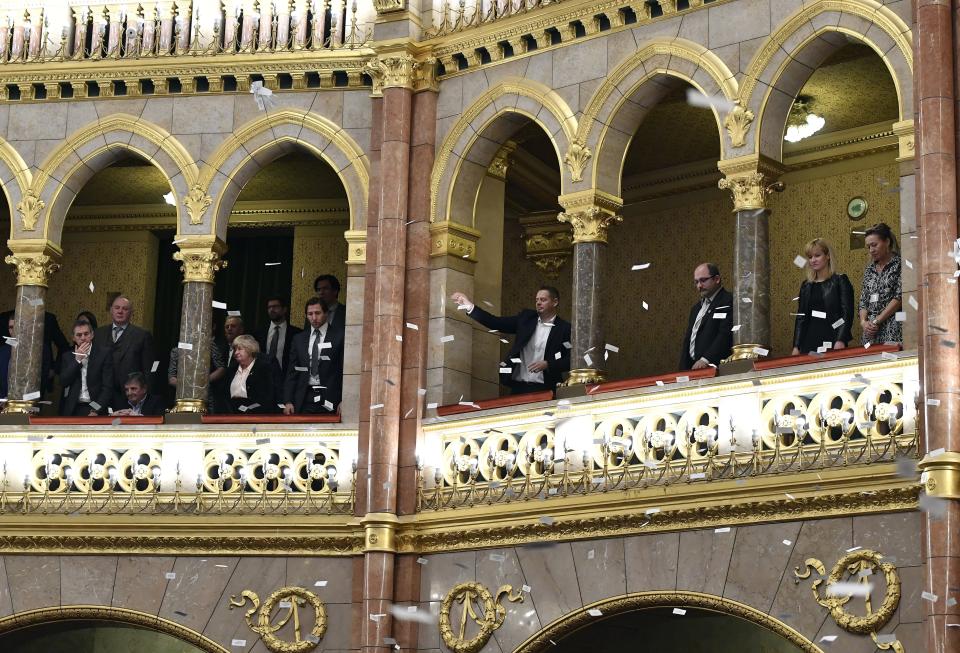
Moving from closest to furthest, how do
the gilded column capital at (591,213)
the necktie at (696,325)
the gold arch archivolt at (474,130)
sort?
the necktie at (696,325), the gilded column capital at (591,213), the gold arch archivolt at (474,130)

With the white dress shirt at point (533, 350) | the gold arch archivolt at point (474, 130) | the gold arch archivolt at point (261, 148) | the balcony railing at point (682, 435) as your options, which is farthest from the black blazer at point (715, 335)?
the gold arch archivolt at point (261, 148)

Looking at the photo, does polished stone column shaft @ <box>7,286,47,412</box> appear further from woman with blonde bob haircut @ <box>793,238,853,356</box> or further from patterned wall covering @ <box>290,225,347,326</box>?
woman with blonde bob haircut @ <box>793,238,853,356</box>

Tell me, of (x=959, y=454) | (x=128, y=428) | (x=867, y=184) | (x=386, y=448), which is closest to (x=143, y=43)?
(x=128, y=428)

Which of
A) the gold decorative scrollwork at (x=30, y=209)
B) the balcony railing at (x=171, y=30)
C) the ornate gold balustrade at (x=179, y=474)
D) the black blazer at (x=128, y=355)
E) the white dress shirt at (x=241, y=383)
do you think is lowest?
the ornate gold balustrade at (x=179, y=474)

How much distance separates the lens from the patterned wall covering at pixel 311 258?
19.9 m

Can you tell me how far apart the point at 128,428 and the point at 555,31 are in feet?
16.6

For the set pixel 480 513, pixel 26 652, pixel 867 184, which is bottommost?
pixel 26 652

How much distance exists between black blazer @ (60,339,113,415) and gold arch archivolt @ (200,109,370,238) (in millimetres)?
1543

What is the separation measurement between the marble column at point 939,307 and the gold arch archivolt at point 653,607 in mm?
1140

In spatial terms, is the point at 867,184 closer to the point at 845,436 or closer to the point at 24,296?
the point at 845,436

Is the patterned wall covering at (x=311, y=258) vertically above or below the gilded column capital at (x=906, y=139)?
above

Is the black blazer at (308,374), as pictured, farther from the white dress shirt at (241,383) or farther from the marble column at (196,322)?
the marble column at (196,322)

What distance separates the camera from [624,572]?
543 inches

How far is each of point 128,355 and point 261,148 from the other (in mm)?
2271
